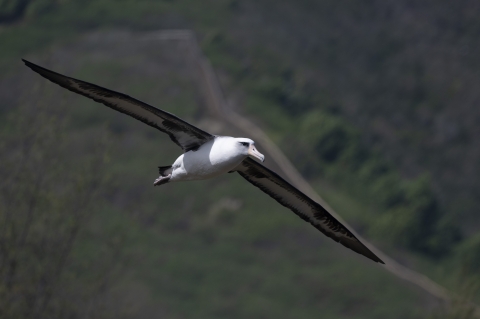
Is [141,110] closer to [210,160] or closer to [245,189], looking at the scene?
[210,160]

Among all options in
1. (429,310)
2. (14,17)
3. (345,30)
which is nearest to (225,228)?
(429,310)

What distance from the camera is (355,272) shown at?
28.2 m

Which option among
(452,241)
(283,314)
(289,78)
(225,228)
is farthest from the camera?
(289,78)

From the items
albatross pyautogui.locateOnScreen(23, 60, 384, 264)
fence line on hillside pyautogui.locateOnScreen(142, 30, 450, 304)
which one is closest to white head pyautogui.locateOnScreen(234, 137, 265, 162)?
albatross pyautogui.locateOnScreen(23, 60, 384, 264)

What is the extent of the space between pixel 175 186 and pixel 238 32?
11216 mm

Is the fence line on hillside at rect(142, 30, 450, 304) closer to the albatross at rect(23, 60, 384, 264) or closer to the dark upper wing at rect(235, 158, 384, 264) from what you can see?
the dark upper wing at rect(235, 158, 384, 264)

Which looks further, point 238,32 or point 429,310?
point 238,32

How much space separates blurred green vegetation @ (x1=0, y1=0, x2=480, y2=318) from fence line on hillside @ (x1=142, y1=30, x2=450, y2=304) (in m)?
0.83

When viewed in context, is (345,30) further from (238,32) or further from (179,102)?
(179,102)

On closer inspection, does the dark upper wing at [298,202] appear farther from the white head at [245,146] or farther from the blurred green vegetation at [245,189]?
the blurred green vegetation at [245,189]

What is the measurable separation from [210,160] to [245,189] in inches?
800

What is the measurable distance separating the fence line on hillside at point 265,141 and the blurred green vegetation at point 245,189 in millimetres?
830

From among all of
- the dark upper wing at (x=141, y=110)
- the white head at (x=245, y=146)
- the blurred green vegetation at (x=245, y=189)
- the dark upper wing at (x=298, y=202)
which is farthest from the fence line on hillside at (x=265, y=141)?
the white head at (x=245, y=146)

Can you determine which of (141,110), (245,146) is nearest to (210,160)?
(245,146)
